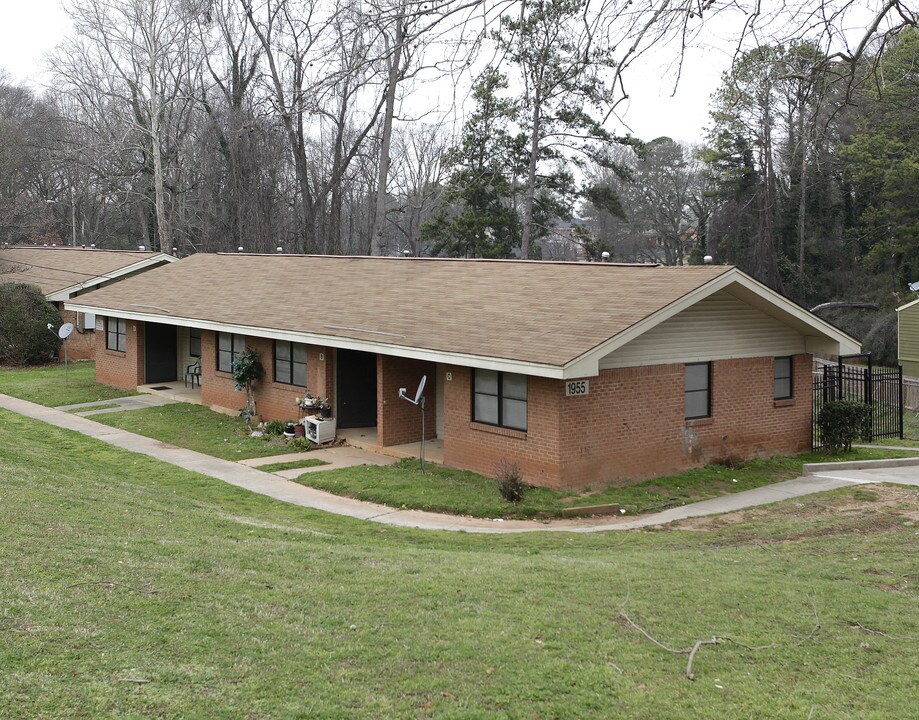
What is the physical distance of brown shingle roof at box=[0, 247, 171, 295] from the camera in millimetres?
36331

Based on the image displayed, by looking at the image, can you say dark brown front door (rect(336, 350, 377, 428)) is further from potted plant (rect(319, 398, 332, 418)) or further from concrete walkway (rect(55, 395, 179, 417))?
concrete walkway (rect(55, 395, 179, 417))

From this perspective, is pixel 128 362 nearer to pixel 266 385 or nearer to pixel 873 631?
pixel 266 385

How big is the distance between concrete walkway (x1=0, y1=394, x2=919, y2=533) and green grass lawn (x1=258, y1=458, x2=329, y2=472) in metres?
0.21

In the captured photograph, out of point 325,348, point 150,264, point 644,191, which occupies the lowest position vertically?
point 325,348

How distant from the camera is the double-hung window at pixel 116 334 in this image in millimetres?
29203

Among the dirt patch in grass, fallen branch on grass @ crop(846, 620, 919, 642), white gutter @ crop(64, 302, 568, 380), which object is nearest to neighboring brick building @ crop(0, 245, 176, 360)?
white gutter @ crop(64, 302, 568, 380)

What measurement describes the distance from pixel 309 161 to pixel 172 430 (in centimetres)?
3751

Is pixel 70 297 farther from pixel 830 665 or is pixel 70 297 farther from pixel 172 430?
pixel 830 665

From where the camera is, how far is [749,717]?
5.78 meters

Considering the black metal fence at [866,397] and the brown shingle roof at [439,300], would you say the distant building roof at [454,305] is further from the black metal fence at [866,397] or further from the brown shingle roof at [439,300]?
the black metal fence at [866,397]

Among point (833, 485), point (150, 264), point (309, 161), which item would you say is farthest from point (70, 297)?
point (833, 485)

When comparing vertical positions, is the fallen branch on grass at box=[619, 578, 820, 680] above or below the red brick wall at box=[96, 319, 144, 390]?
below

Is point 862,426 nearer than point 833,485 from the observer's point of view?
No

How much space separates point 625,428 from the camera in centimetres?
1648
